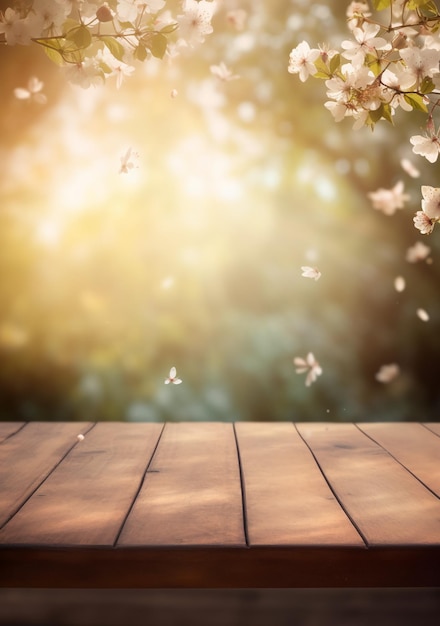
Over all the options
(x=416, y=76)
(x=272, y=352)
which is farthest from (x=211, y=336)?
(x=416, y=76)

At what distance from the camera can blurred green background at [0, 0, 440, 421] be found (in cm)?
251

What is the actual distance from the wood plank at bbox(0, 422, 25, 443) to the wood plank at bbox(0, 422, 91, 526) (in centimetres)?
2

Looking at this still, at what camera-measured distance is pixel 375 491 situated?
1.66 m

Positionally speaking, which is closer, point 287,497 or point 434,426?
point 287,497

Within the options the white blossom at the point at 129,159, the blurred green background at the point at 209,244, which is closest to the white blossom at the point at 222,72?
the blurred green background at the point at 209,244

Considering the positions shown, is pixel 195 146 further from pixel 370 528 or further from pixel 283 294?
pixel 370 528

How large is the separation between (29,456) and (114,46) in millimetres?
1130

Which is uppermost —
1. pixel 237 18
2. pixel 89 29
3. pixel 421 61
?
pixel 237 18

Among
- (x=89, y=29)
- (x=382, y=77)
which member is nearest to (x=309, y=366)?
(x=382, y=77)

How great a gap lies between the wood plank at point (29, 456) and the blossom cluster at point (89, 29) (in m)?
0.87

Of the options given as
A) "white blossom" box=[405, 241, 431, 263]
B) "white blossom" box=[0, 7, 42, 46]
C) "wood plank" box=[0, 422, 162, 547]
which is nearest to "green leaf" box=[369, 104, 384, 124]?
"white blossom" box=[0, 7, 42, 46]

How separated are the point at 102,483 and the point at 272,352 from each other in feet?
3.20

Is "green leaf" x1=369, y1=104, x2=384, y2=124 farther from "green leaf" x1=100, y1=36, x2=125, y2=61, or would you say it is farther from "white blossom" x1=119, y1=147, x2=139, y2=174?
"white blossom" x1=119, y1=147, x2=139, y2=174

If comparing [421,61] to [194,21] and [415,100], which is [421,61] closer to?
[415,100]
